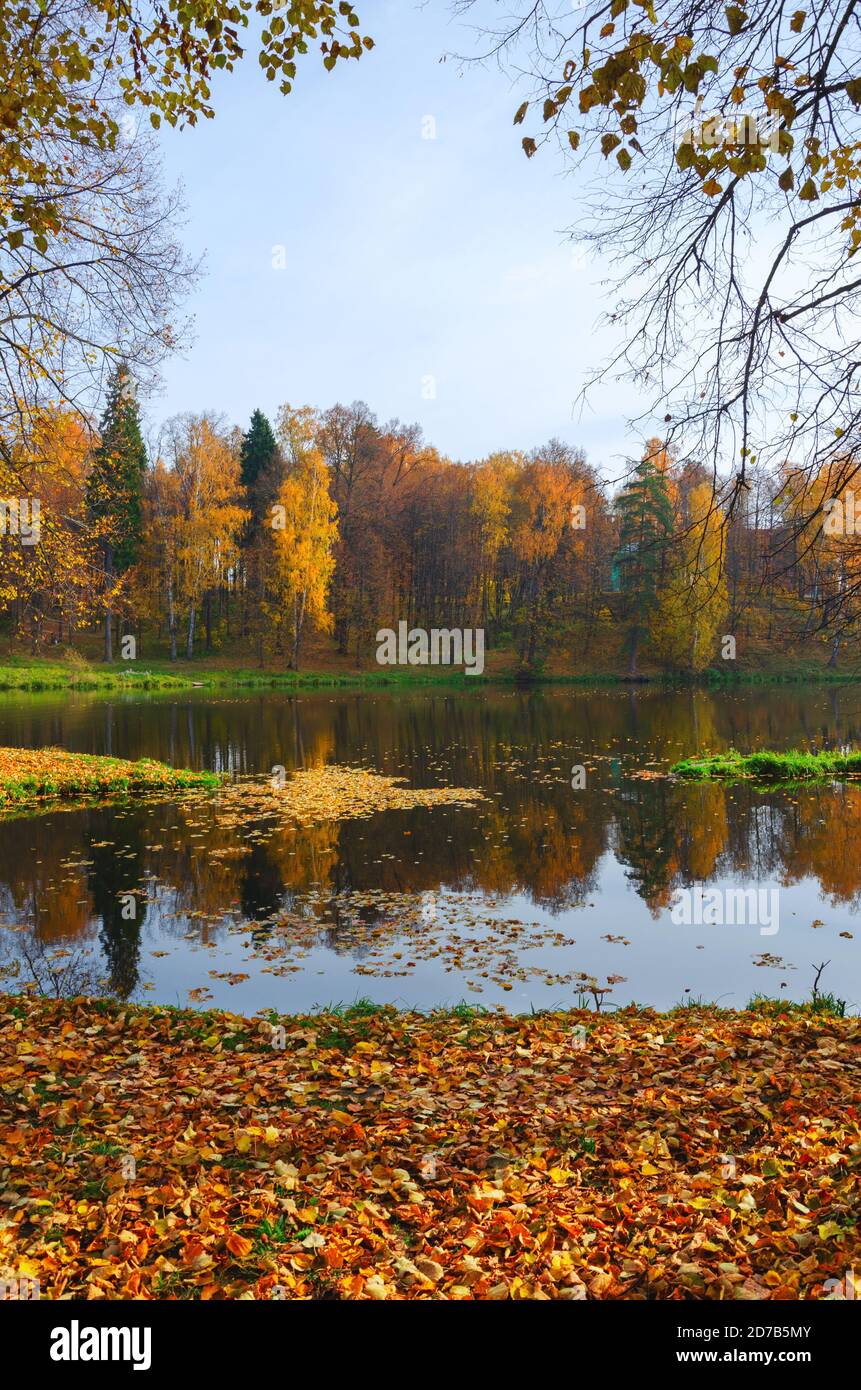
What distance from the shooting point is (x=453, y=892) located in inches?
426

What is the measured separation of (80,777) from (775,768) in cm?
1573

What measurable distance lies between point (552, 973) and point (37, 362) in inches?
337

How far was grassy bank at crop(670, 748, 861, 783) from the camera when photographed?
19391mm

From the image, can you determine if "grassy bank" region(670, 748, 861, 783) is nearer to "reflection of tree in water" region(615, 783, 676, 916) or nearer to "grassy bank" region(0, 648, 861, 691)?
"reflection of tree in water" region(615, 783, 676, 916)

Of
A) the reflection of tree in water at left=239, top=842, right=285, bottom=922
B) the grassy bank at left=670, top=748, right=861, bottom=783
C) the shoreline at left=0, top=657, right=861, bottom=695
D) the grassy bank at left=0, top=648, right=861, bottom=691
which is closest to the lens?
the reflection of tree in water at left=239, top=842, right=285, bottom=922

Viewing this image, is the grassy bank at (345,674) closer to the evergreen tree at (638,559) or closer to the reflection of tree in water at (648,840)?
the evergreen tree at (638,559)

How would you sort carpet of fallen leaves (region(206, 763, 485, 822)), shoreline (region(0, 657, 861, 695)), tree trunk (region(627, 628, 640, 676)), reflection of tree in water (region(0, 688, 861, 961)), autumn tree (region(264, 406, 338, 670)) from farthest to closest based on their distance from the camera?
tree trunk (region(627, 628, 640, 676)) → autumn tree (region(264, 406, 338, 670)) → shoreline (region(0, 657, 861, 695)) → carpet of fallen leaves (region(206, 763, 485, 822)) → reflection of tree in water (region(0, 688, 861, 961))

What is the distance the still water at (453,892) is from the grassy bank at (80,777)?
1.44 m

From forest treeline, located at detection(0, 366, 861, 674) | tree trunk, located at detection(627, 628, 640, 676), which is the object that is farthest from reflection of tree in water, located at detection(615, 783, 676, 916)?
tree trunk, located at detection(627, 628, 640, 676)

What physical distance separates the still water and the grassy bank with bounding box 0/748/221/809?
144 centimetres

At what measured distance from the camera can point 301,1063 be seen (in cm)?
557

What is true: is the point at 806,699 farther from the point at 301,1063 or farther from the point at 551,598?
the point at 301,1063

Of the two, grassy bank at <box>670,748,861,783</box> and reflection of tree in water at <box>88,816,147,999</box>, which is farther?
grassy bank at <box>670,748,861,783</box>
